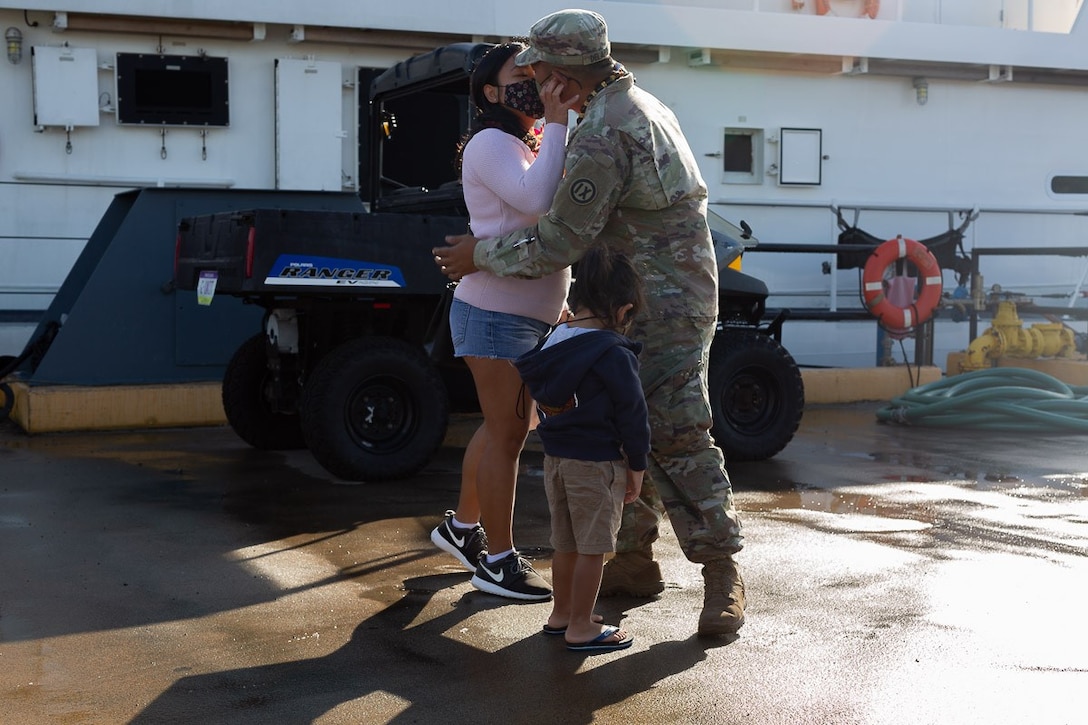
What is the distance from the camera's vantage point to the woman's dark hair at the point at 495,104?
14.4 feet

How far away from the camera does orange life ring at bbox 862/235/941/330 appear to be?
11727 millimetres

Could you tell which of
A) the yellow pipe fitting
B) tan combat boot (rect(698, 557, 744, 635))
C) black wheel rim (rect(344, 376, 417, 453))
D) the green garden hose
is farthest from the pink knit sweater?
the yellow pipe fitting

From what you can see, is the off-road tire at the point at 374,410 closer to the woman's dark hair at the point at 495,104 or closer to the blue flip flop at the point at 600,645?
the woman's dark hair at the point at 495,104

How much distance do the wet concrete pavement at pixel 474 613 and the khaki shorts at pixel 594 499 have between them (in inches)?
13.9

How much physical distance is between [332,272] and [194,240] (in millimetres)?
1012

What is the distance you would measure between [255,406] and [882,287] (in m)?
6.15

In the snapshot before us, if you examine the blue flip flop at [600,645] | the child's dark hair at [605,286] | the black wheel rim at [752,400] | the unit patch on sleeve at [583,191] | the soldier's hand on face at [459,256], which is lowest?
the blue flip flop at [600,645]

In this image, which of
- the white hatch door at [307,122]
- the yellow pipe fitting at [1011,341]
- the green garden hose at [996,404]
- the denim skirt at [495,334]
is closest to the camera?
the denim skirt at [495,334]

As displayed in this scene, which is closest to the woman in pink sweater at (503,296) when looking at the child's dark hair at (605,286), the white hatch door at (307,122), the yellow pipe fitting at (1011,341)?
the child's dark hair at (605,286)

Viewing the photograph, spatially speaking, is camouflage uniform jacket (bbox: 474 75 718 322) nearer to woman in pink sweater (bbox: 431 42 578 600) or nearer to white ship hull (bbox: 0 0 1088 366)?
woman in pink sweater (bbox: 431 42 578 600)

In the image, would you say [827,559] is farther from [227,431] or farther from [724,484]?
[227,431]

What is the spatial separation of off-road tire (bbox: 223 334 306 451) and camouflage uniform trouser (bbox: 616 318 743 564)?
4.27m

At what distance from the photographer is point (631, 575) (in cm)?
446

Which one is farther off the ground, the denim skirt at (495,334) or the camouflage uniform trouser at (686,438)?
the denim skirt at (495,334)
